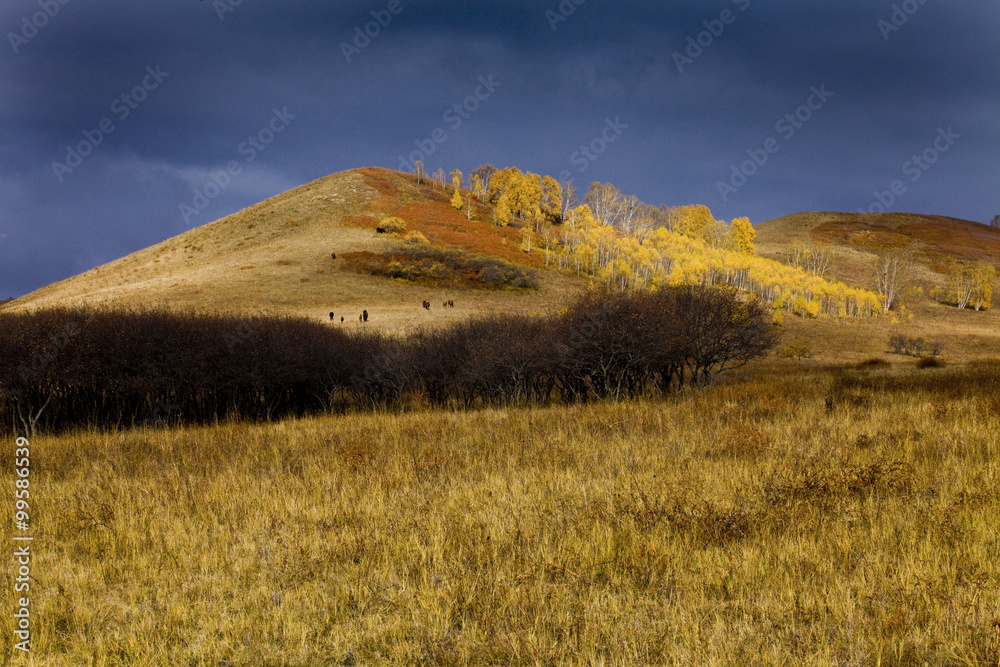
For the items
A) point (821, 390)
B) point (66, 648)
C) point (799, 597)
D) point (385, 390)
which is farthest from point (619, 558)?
point (385, 390)

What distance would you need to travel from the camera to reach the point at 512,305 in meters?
47.9

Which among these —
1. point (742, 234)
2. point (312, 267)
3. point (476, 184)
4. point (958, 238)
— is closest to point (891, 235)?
point (958, 238)

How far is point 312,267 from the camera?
5431 cm

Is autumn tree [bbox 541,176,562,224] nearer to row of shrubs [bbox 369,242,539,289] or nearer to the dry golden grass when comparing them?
row of shrubs [bbox 369,242,539,289]

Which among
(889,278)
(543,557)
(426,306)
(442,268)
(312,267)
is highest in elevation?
(889,278)

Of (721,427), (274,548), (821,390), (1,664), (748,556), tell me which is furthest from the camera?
(821,390)

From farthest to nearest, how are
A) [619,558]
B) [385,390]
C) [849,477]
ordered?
[385,390] → [849,477] → [619,558]

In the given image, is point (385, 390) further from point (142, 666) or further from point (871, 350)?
point (871, 350)

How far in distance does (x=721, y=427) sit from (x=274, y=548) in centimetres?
735

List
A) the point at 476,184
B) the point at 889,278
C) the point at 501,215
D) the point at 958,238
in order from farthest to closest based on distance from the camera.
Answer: the point at 476,184 < the point at 958,238 < the point at 501,215 < the point at 889,278

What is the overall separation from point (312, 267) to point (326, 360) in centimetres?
3794

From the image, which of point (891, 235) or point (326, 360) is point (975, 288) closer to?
point (891, 235)

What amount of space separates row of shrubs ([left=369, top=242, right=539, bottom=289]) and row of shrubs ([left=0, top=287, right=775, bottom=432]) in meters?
32.3

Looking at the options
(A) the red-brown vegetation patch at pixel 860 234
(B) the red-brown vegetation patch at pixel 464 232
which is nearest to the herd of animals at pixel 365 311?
(B) the red-brown vegetation patch at pixel 464 232
